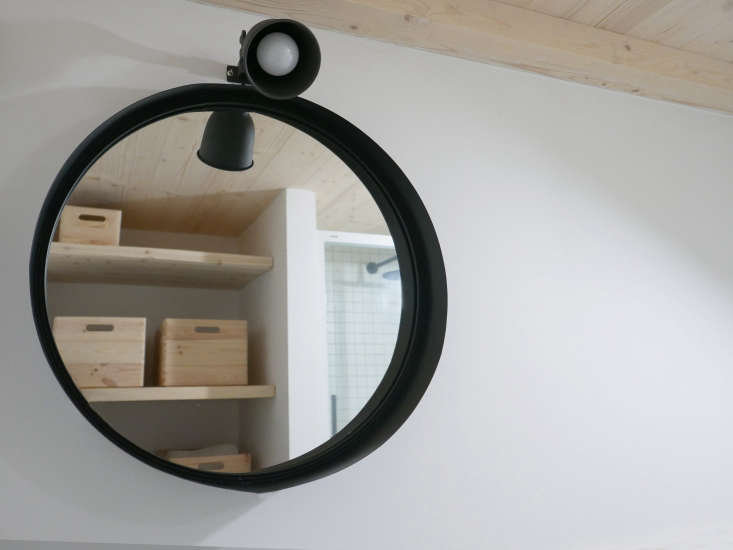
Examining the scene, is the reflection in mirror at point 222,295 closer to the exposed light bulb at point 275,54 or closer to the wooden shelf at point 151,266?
the wooden shelf at point 151,266

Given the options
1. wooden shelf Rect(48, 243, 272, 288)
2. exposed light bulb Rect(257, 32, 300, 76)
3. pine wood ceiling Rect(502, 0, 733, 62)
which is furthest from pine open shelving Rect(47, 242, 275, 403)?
pine wood ceiling Rect(502, 0, 733, 62)

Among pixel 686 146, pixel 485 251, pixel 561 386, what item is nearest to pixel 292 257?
pixel 485 251

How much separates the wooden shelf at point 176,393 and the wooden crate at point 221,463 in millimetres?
97

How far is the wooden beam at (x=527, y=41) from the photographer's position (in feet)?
3.99

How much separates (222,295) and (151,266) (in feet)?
0.42

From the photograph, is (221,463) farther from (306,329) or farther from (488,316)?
(488,316)

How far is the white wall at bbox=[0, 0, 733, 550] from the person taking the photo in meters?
0.94

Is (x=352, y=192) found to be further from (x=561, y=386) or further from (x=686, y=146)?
(x=686, y=146)

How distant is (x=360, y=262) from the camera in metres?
1.18

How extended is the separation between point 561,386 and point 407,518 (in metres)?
0.46

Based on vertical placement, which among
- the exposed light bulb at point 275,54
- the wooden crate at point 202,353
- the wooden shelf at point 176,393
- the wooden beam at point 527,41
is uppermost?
the wooden beam at point 527,41

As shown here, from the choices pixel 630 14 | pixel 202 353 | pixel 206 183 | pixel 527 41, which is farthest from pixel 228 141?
pixel 630 14

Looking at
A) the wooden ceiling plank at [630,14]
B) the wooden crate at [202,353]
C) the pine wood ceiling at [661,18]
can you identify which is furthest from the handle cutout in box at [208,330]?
the wooden ceiling plank at [630,14]

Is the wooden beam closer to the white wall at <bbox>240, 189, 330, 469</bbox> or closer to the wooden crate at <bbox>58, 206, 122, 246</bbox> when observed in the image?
the white wall at <bbox>240, 189, 330, 469</bbox>
